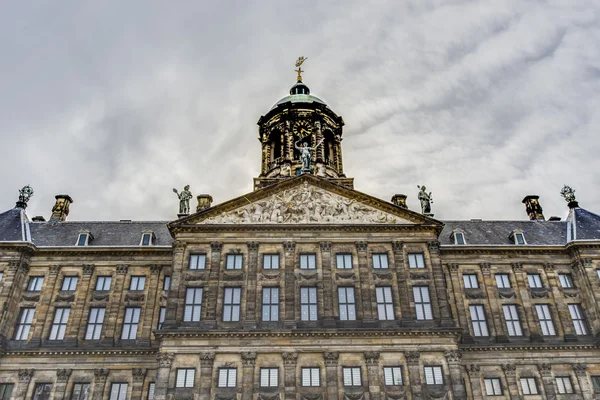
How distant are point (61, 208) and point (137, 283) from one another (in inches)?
532

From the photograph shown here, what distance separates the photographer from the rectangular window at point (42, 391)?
32.2m

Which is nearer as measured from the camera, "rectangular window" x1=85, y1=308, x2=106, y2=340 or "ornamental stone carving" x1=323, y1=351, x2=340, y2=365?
"ornamental stone carving" x1=323, y1=351, x2=340, y2=365

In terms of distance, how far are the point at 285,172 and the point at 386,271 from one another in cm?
1512

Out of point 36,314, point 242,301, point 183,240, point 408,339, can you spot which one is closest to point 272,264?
point 242,301

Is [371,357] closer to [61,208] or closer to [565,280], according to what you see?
[565,280]

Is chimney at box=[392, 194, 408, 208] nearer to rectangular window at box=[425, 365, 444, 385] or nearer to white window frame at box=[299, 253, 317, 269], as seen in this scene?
white window frame at box=[299, 253, 317, 269]

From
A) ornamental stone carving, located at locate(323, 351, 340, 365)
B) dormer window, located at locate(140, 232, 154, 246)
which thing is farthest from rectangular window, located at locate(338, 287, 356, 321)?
dormer window, located at locate(140, 232, 154, 246)

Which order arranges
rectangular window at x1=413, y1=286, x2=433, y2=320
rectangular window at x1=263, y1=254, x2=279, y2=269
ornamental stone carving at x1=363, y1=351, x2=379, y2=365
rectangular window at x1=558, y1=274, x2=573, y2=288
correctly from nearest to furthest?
1. ornamental stone carving at x1=363, y1=351, x2=379, y2=365
2. rectangular window at x1=413, y1=286, x2=433, y2=320
3. rectangular window at x1=263, y1=254, x2=279, y2=269
4. rectangular window at x1=558, y1=274, x2=573, y2=288

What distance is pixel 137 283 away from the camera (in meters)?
36.6

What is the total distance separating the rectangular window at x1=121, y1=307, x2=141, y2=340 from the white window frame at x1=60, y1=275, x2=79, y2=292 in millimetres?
4473

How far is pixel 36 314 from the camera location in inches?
1372

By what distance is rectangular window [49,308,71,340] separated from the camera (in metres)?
34.3

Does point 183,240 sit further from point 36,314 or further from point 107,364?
point 36,314

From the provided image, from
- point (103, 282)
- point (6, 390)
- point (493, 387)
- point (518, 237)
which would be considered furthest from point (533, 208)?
point (6, 390)
